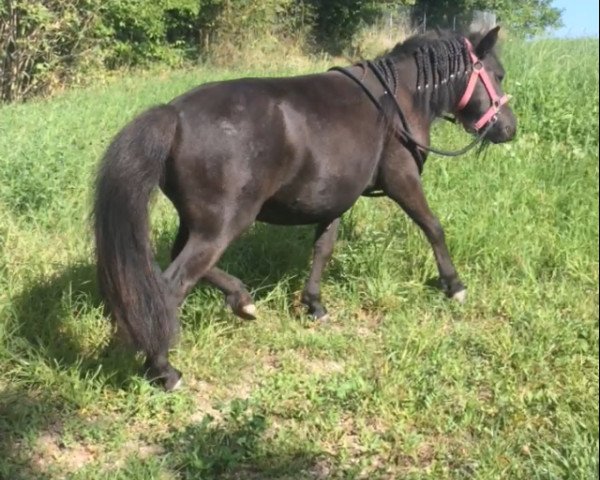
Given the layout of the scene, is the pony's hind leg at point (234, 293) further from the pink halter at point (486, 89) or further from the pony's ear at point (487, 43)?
the pony's ear at point (487, 43)

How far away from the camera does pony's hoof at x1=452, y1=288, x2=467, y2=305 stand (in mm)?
4160

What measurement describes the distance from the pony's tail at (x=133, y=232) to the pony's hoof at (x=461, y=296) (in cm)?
184

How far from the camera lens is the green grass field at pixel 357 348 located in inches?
111

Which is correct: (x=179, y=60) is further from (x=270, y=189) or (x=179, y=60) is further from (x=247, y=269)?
(x=270, y=189)

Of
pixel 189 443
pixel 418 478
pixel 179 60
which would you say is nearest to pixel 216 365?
pixel 189 443

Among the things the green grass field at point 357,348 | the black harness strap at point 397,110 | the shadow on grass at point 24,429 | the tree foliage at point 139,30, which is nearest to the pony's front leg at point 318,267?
the green grass field at point 357,348

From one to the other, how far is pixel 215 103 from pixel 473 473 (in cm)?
202

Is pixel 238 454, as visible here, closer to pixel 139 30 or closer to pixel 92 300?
pixel 92 300

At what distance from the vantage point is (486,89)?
14.0 feet

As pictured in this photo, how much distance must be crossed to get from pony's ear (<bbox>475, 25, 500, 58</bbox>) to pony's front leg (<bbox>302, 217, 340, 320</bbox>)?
1372 millimetres

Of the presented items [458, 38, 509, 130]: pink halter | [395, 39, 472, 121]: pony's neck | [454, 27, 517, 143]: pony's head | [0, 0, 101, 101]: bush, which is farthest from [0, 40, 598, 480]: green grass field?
[0, 0, 101, 101]: bush

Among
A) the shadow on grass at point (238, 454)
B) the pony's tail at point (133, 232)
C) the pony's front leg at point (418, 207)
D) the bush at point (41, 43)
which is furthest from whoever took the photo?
the bush at point (41, 43)

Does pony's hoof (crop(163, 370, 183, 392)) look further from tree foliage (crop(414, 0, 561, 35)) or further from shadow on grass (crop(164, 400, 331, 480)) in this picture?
tree foliage (crop(414, 0, 561, 35))

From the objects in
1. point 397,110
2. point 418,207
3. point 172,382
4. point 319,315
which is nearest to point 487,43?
point 397,110
